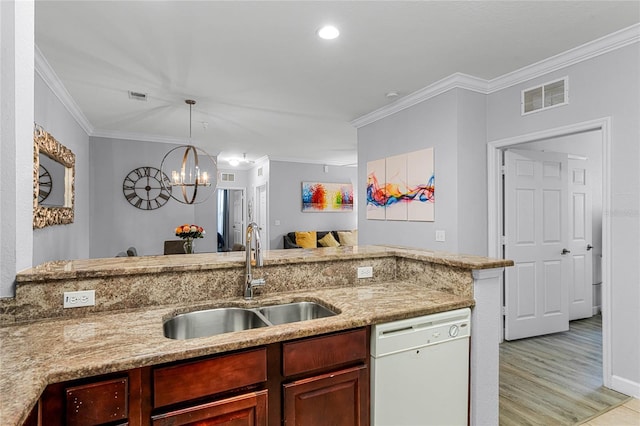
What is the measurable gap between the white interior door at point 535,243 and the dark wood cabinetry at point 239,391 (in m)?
2.72

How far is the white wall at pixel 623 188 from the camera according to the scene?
246cm

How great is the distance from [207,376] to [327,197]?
746 cm

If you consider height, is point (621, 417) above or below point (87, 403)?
below

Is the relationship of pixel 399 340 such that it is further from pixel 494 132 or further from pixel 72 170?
pixel 72 170

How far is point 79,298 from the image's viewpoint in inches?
59.9

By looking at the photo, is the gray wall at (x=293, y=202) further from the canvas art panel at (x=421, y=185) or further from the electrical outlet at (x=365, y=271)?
the electrical outlet at (x=365, y=271)

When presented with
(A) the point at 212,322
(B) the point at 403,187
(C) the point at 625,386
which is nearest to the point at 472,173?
(B) the point at 403,187

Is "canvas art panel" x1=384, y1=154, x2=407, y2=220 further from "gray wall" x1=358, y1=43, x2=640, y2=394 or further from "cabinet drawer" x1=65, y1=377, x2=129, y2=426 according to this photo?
"cabinet drawer" x1=65, y1=377, x2=129, y2=426

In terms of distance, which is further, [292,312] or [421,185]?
[421,185]

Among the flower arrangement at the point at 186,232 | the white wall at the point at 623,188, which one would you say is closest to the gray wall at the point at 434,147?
the white wall at the point at 623,188

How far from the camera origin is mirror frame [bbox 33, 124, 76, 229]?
9.32 feet

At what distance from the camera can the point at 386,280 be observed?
2.27 metres

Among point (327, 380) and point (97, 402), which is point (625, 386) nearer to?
point (327, 380)

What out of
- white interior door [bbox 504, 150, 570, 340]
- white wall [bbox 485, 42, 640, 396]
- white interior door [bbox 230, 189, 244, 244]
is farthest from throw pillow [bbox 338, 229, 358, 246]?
white wall [bbox 485, 42, 640, 396]
